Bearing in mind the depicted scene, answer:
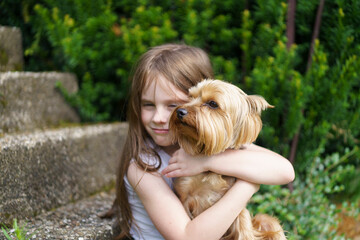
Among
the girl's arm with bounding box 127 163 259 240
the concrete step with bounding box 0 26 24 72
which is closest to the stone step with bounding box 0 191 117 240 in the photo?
the girl's arm with bounding box 127 163 259 240

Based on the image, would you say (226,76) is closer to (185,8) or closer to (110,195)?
(185,8)

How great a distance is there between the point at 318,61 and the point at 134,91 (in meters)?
1.57

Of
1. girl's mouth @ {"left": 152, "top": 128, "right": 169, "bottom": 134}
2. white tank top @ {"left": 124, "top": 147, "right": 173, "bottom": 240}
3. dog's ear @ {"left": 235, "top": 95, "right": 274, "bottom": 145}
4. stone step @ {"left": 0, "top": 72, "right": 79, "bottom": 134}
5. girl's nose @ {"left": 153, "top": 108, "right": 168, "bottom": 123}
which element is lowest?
white tank top @ {"left": 124, "top": 147, "right": 173, "bottom": 240}

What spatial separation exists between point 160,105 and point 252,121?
1.84ft

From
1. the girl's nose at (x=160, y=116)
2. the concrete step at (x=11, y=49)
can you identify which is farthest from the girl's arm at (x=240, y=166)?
the concrete step at (x=11, y=49)

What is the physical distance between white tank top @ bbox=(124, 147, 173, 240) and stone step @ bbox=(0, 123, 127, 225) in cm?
53

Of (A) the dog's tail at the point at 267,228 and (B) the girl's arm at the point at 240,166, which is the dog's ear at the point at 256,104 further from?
(A) the dog's tail at the point at 267,228

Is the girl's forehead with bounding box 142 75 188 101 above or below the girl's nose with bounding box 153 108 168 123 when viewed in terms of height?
above

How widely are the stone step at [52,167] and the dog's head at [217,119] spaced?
993 millimetres

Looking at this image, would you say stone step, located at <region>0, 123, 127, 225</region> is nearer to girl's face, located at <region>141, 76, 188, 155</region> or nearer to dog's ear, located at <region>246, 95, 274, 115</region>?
girl's face, located at <region>141, 76, 188, 155</region>

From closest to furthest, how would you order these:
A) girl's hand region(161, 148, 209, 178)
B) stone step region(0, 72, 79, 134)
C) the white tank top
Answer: girl's hand region(161, 148, 209, 178) → the white tank top → stone step region(0, 72, 79, 134)

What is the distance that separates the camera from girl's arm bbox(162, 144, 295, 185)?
6.29 feet

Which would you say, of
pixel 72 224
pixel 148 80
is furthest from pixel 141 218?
pixel 148 80

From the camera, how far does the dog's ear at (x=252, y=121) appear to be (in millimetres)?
1896
